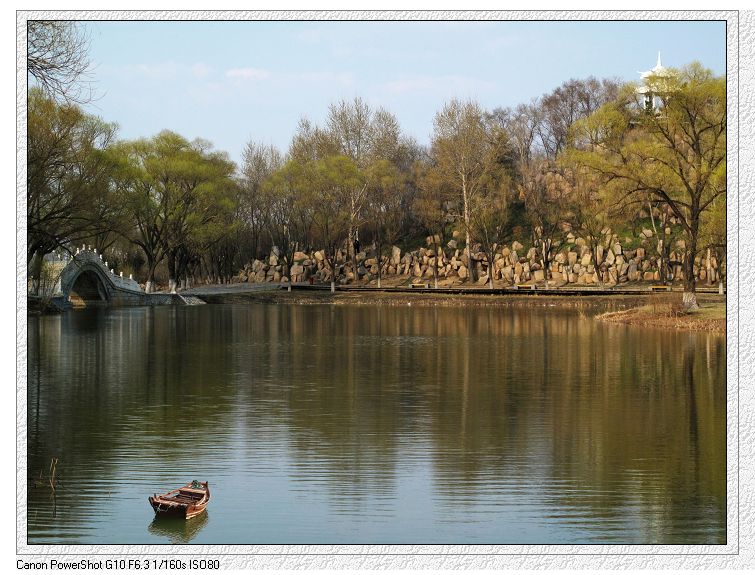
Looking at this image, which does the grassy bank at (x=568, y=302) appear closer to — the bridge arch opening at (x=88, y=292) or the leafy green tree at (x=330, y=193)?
the leafy green tree at (x=330, y=193)

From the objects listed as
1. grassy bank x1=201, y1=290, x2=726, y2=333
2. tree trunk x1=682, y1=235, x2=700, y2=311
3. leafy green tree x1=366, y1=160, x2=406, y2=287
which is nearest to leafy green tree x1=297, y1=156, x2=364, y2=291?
leafy green tree x1=366, y1=160, x2=406, y2=287

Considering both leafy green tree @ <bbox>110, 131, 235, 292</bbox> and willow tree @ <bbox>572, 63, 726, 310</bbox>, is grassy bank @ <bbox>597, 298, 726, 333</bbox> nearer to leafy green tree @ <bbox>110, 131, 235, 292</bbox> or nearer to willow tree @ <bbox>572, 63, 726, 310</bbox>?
willow tree @ <bbox>572, 63, 726, 310</bbox>

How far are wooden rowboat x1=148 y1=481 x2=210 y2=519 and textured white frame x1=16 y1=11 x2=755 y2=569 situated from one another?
1366 mm

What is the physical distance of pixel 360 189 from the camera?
80.5 m

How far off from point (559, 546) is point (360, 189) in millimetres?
70779

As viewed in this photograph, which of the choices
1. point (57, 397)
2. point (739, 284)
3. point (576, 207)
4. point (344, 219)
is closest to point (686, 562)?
point (739, 284)

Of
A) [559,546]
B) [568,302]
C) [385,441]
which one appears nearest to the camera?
[559,546]

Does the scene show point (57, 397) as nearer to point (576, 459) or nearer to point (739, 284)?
point (576, 459)

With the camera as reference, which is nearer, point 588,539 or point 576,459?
point 588,539

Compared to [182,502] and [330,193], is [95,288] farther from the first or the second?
[182,502]

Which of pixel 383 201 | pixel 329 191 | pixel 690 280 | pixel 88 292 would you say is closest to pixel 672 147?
pixel 690 280

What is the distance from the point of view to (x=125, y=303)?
66.6 metres

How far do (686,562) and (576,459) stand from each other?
16.9 feet

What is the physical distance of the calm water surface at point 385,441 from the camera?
12133 mm
